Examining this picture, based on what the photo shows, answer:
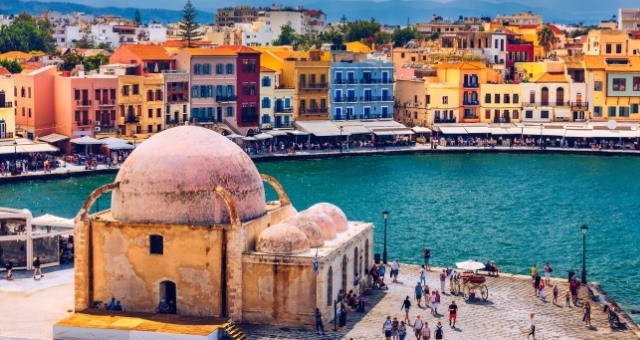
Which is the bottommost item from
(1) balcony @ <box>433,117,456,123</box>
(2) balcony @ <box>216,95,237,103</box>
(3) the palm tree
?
(1) balcony @ <box>433,117,456,123</box>

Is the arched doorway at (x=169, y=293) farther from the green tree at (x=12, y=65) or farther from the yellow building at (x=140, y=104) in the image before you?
the green tree at (x=12, y=65)

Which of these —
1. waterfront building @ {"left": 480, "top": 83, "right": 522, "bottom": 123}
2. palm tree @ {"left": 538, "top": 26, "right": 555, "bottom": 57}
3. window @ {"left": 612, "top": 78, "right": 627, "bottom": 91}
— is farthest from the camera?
palm tree @ {"left": 538, "top": 26, "right": 555, "bottom": 57}

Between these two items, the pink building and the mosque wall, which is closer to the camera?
the mosque wall

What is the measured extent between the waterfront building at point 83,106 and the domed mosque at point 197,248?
5018cm

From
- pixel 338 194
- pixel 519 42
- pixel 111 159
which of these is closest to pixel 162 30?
A: pixel 519 42

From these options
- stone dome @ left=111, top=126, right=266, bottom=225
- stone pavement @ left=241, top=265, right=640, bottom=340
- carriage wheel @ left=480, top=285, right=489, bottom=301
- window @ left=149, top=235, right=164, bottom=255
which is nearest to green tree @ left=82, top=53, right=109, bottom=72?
stone pavement @ left=241, top=265, right=640, bottom=340

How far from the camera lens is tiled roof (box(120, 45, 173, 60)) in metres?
98.0

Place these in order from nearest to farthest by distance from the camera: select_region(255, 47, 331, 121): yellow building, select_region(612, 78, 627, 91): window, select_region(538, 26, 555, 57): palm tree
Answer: select_region(255, 47, 331, 121): yellow building, select_region(612, 78, 627, 91): window, select_region(538, 26, 555, 57): palm tree

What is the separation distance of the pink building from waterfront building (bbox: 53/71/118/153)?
350 millimetres

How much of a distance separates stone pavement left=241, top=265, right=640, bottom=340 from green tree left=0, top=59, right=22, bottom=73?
69185mm

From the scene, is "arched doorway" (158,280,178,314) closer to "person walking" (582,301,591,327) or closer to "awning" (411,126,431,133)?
"person walking" (582,301,591,327)

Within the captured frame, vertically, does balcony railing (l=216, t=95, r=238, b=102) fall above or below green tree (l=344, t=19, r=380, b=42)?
below

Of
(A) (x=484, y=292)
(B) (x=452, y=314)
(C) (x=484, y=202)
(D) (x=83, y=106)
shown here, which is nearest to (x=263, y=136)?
(D) (x=83, y=106)

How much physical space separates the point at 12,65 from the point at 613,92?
5163 centimetres
